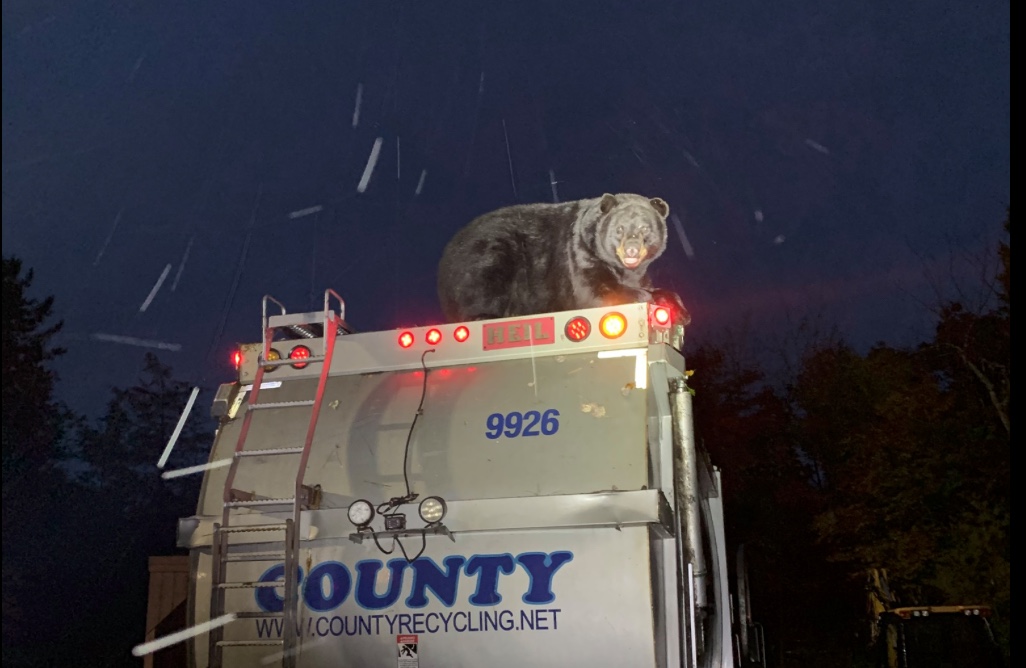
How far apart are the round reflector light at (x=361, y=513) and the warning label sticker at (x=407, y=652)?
0.54 meters

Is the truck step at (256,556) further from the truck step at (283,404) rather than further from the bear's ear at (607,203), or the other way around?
the bear's ear at (607,203)

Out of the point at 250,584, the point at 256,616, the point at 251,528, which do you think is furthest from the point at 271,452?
the point at 256,616

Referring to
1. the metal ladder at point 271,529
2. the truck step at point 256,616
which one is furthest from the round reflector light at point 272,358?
the truck step at point 256,616

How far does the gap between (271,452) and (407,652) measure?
1250 mm

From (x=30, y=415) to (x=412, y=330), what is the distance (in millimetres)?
26157

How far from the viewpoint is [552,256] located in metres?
7.39

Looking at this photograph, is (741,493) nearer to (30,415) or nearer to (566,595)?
(30,415)

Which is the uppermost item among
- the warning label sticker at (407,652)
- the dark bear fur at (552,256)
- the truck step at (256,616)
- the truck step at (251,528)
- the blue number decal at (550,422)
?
the dark bear fur at (552,256)

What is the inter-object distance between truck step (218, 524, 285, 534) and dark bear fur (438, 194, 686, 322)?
8.24ft

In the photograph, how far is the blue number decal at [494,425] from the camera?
4.39m

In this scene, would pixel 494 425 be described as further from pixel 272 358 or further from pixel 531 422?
pixel 272 358

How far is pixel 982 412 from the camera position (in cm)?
1909

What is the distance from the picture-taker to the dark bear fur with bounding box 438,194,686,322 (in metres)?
6.79

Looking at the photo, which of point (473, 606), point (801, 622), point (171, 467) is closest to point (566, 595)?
point (473, 606)
